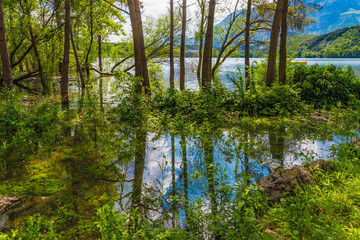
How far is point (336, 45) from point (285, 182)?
137886 mm

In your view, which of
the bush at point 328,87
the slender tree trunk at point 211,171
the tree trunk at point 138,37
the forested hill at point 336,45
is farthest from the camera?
the forested hill at point 336,45

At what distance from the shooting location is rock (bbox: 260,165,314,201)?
3.60 meters

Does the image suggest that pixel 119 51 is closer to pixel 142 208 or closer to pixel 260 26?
pixel 260 26

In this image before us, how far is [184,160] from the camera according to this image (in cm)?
540

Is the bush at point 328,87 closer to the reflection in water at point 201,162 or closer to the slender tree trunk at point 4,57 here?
the reflection in water at point 201,162

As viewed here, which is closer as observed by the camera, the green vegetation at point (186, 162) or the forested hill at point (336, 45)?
the green vegetation at point (186, 162)

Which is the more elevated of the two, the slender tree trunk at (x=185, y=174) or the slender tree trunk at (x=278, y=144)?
the slender tree trunk at (x=278, y=144)

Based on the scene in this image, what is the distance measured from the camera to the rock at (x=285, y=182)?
11.8ft

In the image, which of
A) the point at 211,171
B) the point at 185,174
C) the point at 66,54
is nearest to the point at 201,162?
the point at 211,171

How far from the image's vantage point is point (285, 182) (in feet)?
12.1

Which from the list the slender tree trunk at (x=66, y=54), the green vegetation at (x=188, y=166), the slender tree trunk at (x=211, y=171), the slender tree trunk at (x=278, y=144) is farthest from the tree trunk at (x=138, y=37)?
the slender tree trunk at (x=278, y=144)

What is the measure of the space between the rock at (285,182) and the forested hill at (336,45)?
12245cm

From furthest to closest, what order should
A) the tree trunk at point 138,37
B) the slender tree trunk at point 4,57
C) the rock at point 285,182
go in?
the tree trunk at point 138,37
the slender tree trunk at point 4,57
the rock at point 285,182

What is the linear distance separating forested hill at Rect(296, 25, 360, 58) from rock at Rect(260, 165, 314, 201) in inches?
4821
